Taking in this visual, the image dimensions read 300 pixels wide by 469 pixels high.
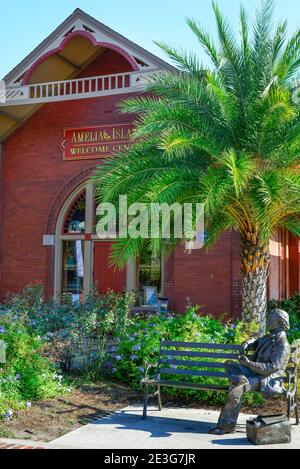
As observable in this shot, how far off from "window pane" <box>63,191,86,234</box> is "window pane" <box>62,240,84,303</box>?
37 centimetres

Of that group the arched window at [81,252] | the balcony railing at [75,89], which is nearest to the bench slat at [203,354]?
the arched window at [81,252]

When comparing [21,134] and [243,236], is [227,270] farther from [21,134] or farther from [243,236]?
[21,134]

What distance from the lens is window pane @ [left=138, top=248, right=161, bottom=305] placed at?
14812 millimetres

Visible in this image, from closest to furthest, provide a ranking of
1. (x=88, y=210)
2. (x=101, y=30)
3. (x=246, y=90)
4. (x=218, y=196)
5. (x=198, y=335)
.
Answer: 1. (x=218, y=196)
2. (x=198, y=335)
3. (x=246, y=90)
4. (x=101, y=30)
5. (x=88, y=210)

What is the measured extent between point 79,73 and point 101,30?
7.60ft

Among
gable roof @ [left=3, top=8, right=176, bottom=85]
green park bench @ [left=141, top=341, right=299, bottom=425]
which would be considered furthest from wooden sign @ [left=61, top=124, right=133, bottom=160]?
green park bench @ [left=141, top=341, right=299, bottom=425]

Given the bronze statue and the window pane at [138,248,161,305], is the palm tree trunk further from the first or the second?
the window pane at [138,248,161,305]

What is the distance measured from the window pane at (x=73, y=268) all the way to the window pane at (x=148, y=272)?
6.18 ft

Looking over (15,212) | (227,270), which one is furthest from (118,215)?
(15,212)

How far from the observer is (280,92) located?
830 centimetres

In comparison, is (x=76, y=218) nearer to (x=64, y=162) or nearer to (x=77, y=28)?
(x=64, y=162)

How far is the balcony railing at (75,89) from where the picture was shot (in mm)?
14039

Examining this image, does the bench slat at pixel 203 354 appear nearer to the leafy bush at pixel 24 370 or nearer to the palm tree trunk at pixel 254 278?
the leafy bush at pixel 24 370

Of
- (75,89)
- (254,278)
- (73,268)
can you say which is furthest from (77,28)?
(254,278)
